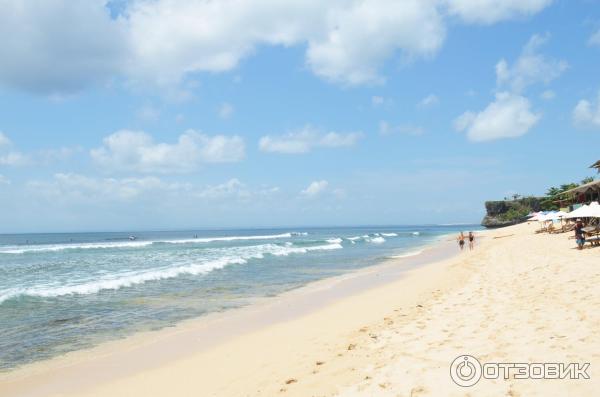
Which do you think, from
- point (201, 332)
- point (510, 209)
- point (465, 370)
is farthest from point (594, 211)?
point (510, 209)

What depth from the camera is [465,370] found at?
17.1ft

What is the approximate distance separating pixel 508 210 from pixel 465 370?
386 feet

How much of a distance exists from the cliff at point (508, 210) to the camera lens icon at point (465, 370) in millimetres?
104132

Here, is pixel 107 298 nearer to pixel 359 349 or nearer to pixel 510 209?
pixel 359 349

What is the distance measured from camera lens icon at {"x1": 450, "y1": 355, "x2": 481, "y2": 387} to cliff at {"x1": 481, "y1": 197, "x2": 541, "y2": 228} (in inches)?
4100

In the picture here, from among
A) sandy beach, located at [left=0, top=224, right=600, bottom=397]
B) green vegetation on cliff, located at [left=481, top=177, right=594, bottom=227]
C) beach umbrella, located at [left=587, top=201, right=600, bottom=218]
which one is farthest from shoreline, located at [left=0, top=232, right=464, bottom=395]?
green vegetation on cliff, located at [left=481, top=177, right=594, bottom=227]

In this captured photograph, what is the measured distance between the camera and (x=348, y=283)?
18812 millimetres

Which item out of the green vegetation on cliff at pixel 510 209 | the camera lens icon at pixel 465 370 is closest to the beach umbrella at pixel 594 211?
the camera lens icon at pixel 465 370

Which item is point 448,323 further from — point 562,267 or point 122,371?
point 562,267

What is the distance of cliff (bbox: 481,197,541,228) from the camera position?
102438mm

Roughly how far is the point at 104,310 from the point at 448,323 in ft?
35.2

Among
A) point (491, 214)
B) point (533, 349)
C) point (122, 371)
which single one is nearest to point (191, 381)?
point (122, 371)

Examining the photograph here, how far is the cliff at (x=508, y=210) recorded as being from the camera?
336 feet

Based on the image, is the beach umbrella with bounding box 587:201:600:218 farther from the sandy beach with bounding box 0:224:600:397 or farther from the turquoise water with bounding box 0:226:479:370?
the turquoise water with bounding box 0:226:479:370
